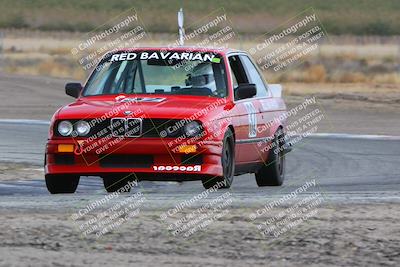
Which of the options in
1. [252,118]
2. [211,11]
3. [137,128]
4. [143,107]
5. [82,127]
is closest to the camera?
[137,128]

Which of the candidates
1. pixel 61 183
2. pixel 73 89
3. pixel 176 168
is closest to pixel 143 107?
pixel 176 168

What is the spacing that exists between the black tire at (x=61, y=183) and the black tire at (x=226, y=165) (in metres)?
1.29

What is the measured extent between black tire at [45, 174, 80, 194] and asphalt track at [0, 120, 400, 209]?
201 mm

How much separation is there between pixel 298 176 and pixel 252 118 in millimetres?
2748

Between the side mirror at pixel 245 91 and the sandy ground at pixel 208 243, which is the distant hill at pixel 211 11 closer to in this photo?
the side mirror at pixel 245 91

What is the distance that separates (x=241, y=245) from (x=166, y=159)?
3985 millimetres

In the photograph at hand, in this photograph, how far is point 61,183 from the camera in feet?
42.8

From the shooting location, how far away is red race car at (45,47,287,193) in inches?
496

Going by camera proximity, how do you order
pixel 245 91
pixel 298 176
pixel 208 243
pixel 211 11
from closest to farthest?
pixel 208 243
pixel 245 91
pixel 298 176
pixel 211 11

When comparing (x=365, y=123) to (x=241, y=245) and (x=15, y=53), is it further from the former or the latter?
(x=15, y=53)

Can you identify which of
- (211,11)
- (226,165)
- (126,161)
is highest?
(126,161)

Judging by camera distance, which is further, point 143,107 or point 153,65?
point 153,65

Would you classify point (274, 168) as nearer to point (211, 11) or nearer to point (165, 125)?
point (165, 125)

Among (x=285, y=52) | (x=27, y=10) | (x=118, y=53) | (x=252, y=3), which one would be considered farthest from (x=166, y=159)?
(x=27, y=10)
